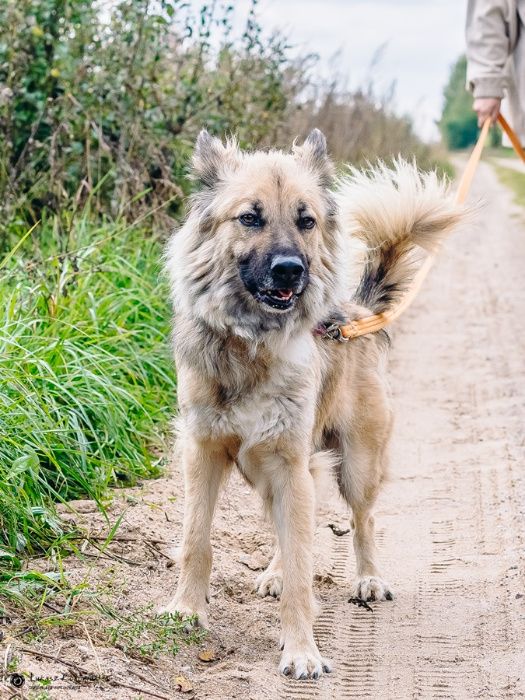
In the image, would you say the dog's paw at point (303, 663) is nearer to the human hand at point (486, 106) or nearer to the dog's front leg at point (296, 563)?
the dog's front leg at point (296, 563)

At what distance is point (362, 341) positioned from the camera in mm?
4746

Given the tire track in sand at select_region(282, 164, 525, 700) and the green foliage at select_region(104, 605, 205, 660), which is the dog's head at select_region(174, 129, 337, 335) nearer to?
the green foliage at select_region(104, 605, 205, 660)

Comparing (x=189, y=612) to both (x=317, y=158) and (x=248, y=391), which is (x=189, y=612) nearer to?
(x=248, y=391)

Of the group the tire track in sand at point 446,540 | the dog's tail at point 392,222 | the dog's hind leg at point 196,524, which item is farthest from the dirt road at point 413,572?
the dog's tail at point 392,222

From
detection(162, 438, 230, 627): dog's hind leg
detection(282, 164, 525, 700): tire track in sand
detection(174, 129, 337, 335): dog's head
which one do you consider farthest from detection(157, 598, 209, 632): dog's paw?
detection(174, 129, 337, 335): dog's head

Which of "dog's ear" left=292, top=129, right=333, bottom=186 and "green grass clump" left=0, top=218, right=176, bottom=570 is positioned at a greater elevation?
"dog's ear" left=292, top=129, right=333, bottom=186

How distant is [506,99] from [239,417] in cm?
411

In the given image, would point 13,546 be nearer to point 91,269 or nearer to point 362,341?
point 362,341

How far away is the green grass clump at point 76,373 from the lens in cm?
442

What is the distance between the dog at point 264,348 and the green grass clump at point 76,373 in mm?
727

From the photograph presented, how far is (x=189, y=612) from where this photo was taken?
4.00 meters

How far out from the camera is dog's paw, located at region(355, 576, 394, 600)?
455cm

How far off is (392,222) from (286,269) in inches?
52.9

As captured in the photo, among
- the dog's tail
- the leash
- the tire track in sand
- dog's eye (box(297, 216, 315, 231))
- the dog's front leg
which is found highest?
dog's eye (box(297, 216, 315, 231))
